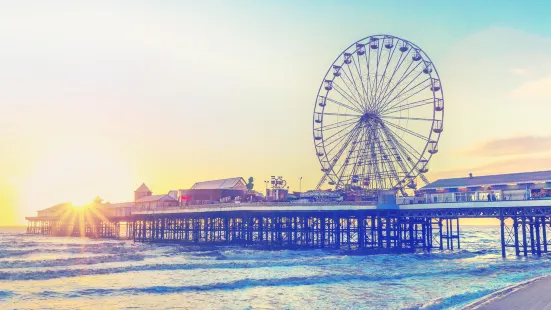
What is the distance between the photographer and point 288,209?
53656 millimetres

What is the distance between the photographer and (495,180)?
48.0 meters

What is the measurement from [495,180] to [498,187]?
236cm

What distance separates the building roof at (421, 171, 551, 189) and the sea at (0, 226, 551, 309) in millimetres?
7670

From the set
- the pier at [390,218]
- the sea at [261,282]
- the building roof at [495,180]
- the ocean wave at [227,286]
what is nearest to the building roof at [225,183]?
the pier at [390,218]

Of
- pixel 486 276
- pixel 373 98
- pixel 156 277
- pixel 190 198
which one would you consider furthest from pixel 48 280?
pixel 190 198

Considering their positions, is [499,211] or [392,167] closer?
[499,211]

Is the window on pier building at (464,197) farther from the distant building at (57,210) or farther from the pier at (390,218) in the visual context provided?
the distant building at (57,210)

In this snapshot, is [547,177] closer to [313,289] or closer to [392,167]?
[392,167]

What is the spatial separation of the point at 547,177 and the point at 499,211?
5481mm

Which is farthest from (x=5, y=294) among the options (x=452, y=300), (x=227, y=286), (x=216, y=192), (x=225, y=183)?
(x=225, y=183)

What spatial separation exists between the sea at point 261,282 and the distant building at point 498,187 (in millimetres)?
5423

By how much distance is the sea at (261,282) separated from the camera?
2342cm

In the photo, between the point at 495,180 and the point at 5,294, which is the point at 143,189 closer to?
the point at 495,180

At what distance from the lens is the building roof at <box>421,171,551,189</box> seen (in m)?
43.3
